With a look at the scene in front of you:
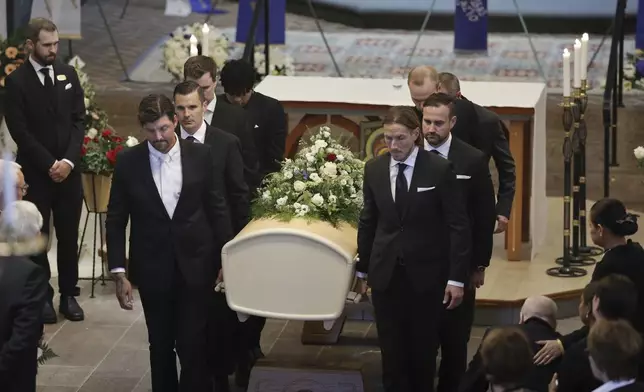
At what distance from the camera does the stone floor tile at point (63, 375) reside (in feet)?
23.1

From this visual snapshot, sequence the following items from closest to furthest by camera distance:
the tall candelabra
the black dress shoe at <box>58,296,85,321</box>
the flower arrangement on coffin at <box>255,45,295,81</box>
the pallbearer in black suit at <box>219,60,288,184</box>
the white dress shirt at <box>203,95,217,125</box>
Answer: the white dress shirt at <box>203,95,217,125</box>, the pallbearer in black suit at <box>219,60,288,184</box>, the black dress shoe at <box>58,296,85,321</box>, the tall candelabra, the flower arrangement on coffin at <box>255,45,295,81</box>

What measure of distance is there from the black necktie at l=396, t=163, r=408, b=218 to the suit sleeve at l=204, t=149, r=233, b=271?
0.79 m

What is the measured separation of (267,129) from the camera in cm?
736

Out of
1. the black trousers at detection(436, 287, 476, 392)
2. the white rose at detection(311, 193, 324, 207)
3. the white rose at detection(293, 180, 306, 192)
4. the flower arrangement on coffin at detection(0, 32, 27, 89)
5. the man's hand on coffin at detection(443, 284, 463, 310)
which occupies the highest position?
the flower arrangement on coffin at detection(0, 32, 27, 89)

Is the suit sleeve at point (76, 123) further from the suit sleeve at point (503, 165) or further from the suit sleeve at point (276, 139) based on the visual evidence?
the suit sleeve at point (503, 165)

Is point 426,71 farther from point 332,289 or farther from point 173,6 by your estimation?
point 173,6

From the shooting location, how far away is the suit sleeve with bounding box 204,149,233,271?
6.21 m

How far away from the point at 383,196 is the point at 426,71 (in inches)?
37.5

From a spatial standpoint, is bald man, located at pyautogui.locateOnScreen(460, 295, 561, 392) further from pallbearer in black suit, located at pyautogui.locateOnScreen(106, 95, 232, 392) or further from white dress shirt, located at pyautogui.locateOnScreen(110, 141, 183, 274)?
white dress shirt, located at pyautogui.locateOnScreen(110, 141, 183, 274)

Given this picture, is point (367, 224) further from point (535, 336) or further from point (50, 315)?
point (50, 315)

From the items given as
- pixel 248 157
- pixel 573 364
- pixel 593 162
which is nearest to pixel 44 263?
pixel 248 157

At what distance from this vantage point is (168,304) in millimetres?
6211

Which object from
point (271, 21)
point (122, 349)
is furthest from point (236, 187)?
point (271, 21)

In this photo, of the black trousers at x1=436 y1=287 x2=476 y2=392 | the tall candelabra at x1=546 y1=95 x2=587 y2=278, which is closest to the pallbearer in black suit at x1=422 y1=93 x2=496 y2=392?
the black trousers at x1=436 y1=287 x2=476 y2=392
